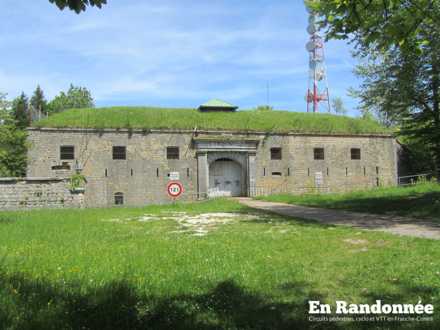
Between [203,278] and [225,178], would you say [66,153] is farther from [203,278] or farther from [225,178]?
[203,278]

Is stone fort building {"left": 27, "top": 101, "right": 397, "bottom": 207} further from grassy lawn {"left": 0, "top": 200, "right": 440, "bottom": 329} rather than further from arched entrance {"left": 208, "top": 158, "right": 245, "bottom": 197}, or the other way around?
grassy lawn {"left": 0, "top": 200, "right": 440, "bottom": 329}

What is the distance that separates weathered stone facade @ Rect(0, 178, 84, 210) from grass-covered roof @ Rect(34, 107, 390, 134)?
6.79 m

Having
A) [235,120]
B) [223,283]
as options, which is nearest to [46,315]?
[223,283]

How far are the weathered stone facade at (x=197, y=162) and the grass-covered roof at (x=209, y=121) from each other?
1.41 feet

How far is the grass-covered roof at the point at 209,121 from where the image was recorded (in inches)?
955

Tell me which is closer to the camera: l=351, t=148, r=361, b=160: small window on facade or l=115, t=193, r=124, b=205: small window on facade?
l=115, t=193, r=124, b=205: small window on facade

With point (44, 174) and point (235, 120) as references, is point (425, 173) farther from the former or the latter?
point (44, 174)

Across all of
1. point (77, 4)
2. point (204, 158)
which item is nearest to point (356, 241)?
point (77, 4)

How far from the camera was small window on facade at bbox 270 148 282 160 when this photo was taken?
84.8 ft

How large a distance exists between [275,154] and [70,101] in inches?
1537

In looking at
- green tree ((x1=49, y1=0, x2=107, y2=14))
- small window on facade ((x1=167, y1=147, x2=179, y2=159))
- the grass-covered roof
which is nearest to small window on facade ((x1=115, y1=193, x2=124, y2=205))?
small window on facade ((x1=167, y1=147, x2=179, y2=159))

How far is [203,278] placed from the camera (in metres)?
5.11

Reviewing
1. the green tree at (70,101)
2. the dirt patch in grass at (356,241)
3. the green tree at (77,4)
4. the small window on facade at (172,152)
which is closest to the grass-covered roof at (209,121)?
the small window on facade at (172,152)

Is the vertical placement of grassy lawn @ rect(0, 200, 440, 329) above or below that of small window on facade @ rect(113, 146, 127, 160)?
below
